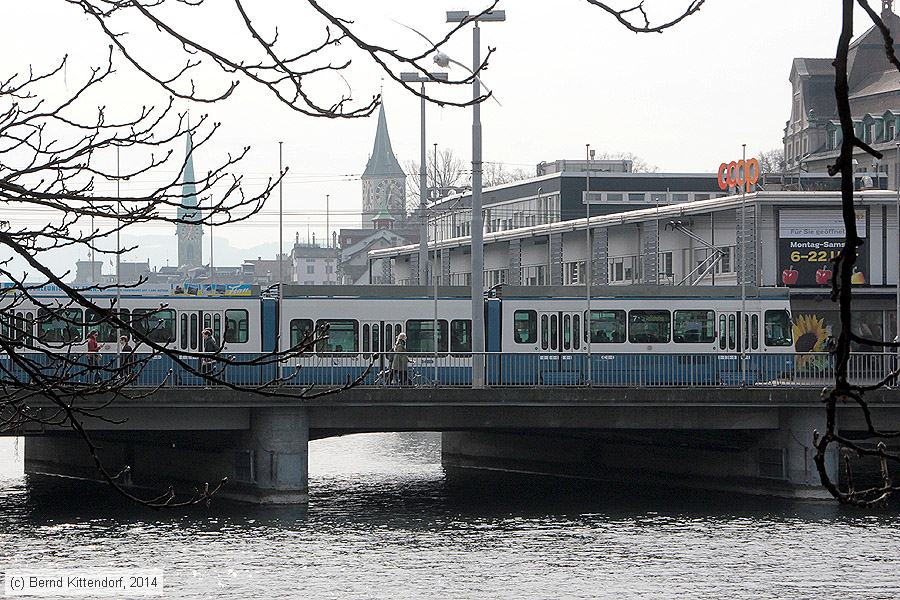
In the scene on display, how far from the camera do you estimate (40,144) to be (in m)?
9.81

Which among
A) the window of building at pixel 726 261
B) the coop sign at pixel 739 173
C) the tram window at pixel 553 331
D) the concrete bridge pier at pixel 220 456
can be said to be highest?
the coop sign at pixel 739 173

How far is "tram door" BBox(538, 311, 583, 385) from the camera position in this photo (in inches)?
1750

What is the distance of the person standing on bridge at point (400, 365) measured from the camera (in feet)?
131

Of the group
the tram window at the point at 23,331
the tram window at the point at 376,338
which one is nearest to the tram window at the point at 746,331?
the tram window at the point at 376,338

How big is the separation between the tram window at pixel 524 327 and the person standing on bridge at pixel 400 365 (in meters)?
5.16

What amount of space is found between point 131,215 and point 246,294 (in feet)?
119

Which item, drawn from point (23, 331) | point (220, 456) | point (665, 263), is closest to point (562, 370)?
point (220, 456)

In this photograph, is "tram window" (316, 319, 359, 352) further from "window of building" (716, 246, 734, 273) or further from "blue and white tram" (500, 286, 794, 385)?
"window of building" (716, 246, 734, 273)

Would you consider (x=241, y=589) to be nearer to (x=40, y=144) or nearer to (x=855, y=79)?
(x=40, y=144)

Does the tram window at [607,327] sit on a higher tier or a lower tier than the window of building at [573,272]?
lower

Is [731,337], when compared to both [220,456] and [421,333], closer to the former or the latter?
[421,333]

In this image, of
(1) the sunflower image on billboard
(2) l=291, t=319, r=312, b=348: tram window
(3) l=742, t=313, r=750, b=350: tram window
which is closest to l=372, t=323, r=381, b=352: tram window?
(2) l=291, t=319, r=312, b=348: tram window

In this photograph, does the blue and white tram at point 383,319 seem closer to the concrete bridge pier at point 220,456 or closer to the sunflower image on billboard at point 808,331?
Result: the concrete bridge pier at point 220,456

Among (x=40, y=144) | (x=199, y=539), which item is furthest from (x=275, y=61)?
(x=199, y=539)
